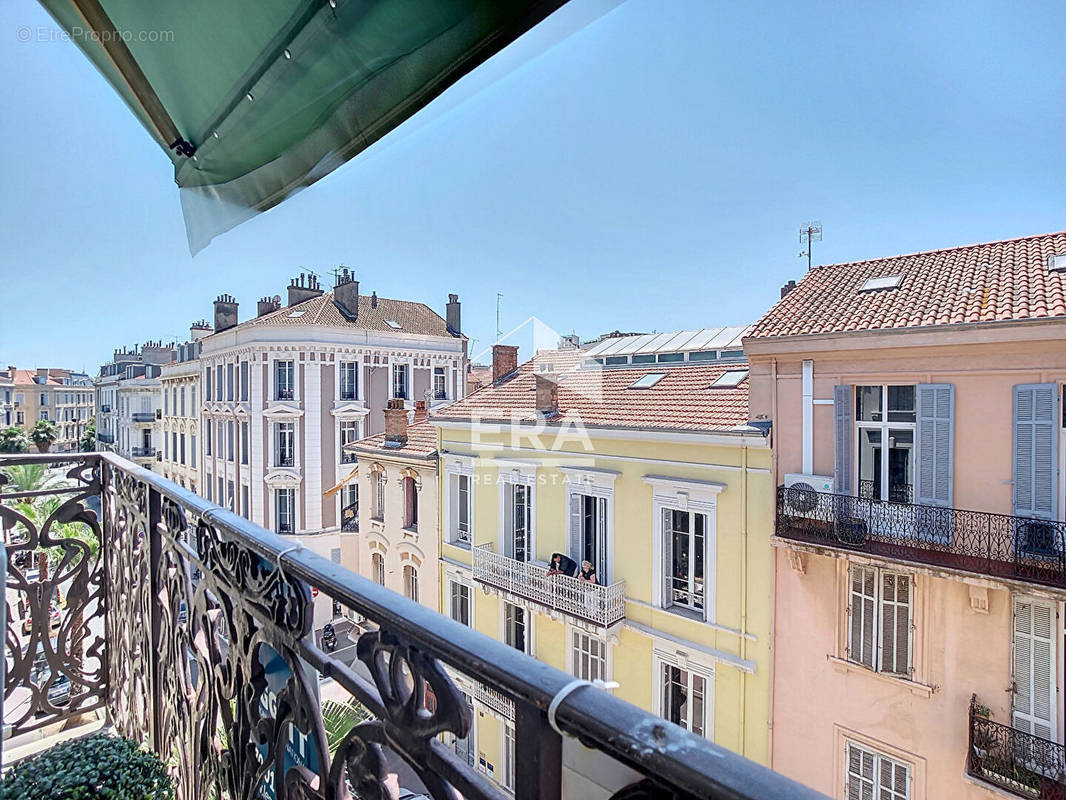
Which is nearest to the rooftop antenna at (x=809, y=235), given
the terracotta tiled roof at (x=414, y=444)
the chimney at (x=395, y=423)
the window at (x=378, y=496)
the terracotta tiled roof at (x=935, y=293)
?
the terracotta tiled roof at (x=935, y=293)

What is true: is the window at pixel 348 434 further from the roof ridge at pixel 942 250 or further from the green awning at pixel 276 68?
the green awning at pixel 276 68

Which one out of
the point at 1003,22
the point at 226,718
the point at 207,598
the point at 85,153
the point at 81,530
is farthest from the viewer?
the point at 81,530

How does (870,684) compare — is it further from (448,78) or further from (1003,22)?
(448,78)

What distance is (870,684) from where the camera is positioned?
4848 millimetres

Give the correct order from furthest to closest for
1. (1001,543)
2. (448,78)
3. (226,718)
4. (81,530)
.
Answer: (81,530)
(1001,543)
(226,718)
(448,78)

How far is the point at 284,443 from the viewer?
12805 millimetres

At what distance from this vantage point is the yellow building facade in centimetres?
544

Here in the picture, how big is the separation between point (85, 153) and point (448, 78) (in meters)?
1.88

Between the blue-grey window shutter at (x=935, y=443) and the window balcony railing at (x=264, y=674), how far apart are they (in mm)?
5314

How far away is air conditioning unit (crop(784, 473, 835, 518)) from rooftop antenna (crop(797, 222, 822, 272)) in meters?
4.41

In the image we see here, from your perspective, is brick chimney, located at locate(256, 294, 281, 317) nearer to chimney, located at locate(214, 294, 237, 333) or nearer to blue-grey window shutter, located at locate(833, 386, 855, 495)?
chimney, located at locate(214, 294, 237, 333)

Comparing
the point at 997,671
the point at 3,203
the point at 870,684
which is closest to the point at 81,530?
the point at 3,203

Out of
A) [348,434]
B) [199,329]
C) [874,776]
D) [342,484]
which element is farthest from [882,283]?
[199,329]

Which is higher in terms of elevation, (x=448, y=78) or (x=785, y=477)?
(x=448, y=78)
